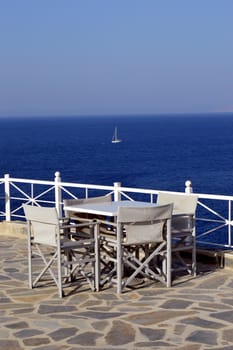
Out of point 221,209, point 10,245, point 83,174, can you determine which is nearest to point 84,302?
point 10,245

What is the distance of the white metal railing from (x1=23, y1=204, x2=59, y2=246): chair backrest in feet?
5.59

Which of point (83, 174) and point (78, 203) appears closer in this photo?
point (78, 203)

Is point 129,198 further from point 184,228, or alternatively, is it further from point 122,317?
point 122,317

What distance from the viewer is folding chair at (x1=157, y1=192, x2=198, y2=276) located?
679cm

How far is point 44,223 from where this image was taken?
623 centimetres

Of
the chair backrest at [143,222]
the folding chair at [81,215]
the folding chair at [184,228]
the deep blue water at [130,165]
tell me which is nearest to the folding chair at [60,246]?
the folding chair at [81,215]

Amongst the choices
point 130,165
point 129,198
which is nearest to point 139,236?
point 129,198

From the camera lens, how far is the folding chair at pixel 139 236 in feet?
20.1

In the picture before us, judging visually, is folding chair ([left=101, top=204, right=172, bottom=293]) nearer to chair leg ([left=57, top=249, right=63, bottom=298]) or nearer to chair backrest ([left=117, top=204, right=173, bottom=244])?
chair backrest ([left=117, top=204, right=173, bottom=244])

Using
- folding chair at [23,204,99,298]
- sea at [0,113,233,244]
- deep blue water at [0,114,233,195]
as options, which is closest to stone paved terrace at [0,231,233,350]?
folding chair at [23,204,99,298]

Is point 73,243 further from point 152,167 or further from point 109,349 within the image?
point 152,167

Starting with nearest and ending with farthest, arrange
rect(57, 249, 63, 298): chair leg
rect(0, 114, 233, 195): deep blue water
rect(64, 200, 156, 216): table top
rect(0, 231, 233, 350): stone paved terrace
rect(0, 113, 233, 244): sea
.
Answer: rect(0, 231, 233, 350): stone paved terrace < rect(57, 249, 63, 298): chair leg < rect(64, 200, 156, 216): table top < rect(0, 113, 233, 244): sea < rect(0, 114, 233, 195): deep blue water

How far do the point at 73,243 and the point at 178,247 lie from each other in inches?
51.8

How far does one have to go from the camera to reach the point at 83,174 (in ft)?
170
